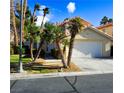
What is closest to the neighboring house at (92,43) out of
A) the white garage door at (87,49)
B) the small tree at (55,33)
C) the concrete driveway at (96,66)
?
Result: the white garage door at (87,49)

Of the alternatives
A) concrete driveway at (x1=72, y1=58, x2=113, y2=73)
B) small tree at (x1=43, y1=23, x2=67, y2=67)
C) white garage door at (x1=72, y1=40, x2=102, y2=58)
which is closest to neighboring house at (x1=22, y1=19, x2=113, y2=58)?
white garage door at (x1=72, y1=40, x2=102, y2=58)

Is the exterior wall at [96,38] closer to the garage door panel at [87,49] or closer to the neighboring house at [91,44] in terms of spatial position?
the neighboring house at [91,44]

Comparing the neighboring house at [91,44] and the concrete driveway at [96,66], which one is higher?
the neighboring house at [91,44]

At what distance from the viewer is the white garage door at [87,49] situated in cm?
1872

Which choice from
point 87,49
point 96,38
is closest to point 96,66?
point 87,49

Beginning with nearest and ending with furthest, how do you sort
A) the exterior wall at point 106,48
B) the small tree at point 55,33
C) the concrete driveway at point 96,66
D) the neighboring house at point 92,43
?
1. the concrete driveway at point 96,66
2. the small tree at point 55,33
3. the neighboring house at point 92,43
4. the exterior wall at point 106,48

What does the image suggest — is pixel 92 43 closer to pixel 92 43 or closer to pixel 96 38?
pixel 92 43

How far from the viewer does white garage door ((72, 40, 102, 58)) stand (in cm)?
1872

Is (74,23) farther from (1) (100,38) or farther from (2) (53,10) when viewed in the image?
(2) (53,10)

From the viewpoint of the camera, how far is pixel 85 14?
72.6 ft

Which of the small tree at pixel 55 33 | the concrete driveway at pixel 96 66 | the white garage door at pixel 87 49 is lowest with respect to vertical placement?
the concrete driveway at pixel 96 66

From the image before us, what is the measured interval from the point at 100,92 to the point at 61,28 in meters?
6.62

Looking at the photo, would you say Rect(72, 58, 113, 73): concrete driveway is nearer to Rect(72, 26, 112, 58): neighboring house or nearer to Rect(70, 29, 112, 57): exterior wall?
Rect(72, 26, 112, 58): neighboring house
